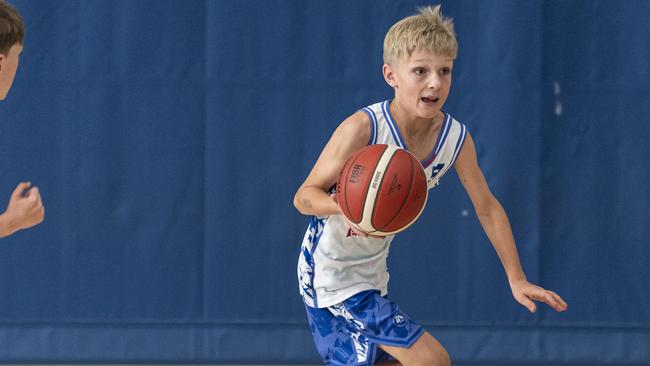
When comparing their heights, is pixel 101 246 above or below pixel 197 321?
above

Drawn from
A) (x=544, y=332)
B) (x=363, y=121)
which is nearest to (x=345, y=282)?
(x=363, y=121)

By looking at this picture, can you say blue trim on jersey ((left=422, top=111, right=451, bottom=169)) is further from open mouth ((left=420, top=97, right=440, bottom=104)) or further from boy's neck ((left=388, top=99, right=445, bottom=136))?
open mouth ((left=420, top=97, right=440, bottom=104))

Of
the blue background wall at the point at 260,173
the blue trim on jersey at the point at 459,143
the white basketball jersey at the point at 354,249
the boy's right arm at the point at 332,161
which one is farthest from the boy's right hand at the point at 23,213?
the blue background wall at the point at 260,173

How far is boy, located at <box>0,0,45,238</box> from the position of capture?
9.14 ft

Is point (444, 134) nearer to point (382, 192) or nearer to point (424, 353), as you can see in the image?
point (382, 192)

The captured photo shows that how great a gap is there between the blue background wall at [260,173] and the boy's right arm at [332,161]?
140 cm

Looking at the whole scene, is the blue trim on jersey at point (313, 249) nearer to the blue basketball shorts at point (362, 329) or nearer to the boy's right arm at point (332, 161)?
the blue basketball shorts at point (362, 329)

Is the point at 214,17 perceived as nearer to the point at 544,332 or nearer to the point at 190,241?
the point at 190,241

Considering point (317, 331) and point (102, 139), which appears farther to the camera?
point (102, 139)

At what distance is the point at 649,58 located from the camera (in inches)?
190

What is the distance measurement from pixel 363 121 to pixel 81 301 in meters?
→ 2.04

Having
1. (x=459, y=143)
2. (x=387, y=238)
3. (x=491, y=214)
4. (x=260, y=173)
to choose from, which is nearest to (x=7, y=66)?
(x=387, y=238)

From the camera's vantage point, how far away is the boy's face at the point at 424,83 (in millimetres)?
3412

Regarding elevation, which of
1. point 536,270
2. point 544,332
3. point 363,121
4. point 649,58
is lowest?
point 544,332
